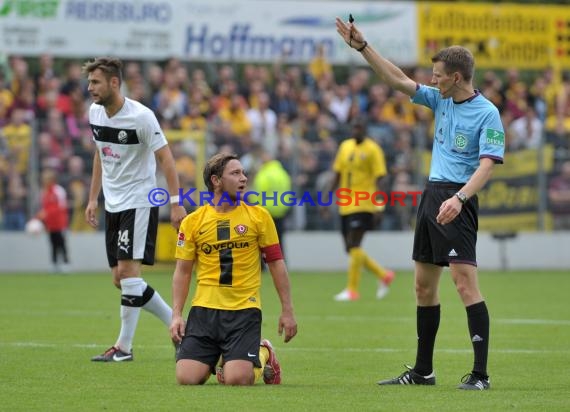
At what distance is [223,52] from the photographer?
2623cm

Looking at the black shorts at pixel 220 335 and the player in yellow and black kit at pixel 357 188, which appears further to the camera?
A: the player in yellow and black kit at pixel 357 188

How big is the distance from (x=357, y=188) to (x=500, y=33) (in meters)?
11.7

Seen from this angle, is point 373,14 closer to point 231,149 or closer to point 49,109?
point 231,149

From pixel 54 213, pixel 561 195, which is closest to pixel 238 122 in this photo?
pixel 54 213

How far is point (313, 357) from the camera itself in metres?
10.8

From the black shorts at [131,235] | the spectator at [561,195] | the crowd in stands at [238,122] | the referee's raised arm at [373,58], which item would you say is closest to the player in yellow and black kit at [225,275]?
the referee's raised arm at [373,58]

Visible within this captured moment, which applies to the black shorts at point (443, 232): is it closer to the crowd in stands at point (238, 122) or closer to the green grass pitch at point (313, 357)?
the green grass pitch at point (313, 357)

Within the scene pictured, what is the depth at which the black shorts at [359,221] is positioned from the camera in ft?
58.8

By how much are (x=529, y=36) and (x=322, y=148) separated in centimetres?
695

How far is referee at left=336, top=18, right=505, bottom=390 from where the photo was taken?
28.0 ft

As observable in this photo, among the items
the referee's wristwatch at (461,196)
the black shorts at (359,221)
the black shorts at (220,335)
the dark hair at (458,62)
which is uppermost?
the dark hair at (458,62)

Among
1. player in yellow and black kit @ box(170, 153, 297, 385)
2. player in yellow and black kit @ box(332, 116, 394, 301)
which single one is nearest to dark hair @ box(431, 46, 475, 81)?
player in yellow and black kit @ box(170, 153, 297, 385)

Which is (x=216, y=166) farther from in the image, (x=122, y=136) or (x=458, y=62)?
(x=122, y=136)

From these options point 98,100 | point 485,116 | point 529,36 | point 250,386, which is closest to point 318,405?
point 250,386
